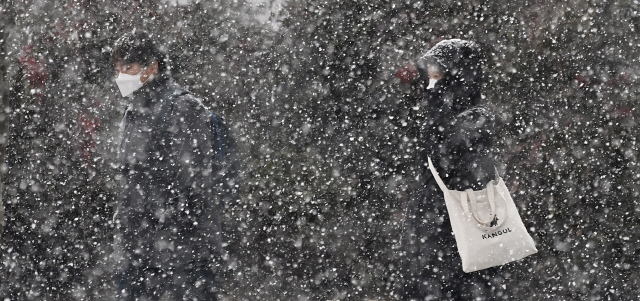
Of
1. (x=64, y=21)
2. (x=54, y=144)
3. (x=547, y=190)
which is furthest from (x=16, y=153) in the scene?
(x=547, y=190)

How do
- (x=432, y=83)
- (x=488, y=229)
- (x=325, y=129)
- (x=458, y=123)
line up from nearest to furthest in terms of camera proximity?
(x=488, y=229), (x=458, y=123), (x=432, y=83), (x=325, y=129)

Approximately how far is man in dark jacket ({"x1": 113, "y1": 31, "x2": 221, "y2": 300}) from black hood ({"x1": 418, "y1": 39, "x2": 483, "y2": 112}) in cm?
112

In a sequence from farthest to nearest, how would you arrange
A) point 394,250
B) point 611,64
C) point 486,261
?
point 394,250 → point 611,64 → point 486,261

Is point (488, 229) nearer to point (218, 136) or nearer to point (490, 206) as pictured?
point (490, 206)

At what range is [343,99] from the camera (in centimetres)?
455

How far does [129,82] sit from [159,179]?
489 mm

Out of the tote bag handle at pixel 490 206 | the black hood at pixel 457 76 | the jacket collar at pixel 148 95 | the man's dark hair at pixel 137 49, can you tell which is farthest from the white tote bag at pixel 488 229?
the man's dark hair at pixel 137 49

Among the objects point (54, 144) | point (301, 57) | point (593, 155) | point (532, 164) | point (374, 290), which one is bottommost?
point (593, 155)

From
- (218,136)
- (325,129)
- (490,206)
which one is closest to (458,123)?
(490,206)

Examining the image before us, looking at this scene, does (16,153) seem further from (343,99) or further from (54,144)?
(343,99)

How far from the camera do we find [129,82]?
3.14 metres

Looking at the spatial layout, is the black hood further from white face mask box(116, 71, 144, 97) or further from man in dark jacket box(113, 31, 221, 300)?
white face mask box(116, 71, 144, 97)

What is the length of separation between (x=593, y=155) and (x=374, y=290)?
176 centimetres

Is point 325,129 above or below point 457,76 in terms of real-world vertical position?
above
